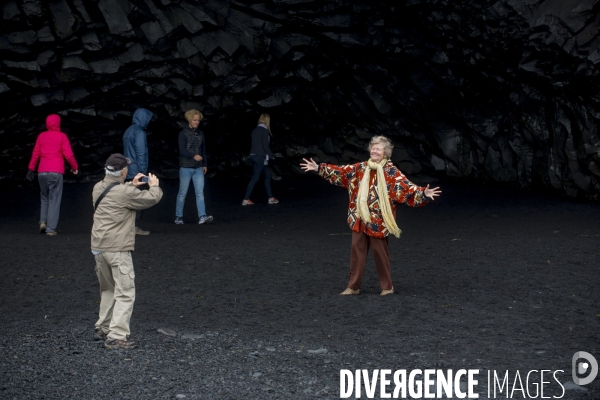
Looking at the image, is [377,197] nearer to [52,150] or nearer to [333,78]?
[52,150]

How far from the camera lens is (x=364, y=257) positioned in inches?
306

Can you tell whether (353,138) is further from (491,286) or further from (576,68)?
(491,286)

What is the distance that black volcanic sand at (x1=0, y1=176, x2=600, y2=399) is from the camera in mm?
5406

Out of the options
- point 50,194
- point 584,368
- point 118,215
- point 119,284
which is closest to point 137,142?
point 50,194

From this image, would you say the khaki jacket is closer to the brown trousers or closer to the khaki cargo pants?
the khaki cargo pants

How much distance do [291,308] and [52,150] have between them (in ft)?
19.4

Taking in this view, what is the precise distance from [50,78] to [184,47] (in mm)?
2698

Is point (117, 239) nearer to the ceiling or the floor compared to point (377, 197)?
nearer to the floor

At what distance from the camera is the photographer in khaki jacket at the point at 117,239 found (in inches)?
240

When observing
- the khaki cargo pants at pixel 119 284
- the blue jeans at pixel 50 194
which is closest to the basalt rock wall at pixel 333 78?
the blue jeans at pixel 50 194

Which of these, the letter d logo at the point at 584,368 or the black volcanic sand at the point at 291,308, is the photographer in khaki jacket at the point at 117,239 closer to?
the black volcanic sand at the point at 291,308

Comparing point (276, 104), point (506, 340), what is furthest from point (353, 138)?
point (506, 340)

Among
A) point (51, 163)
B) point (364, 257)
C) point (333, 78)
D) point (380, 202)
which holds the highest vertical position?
point (333, 78)

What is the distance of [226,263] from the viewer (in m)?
9.51
